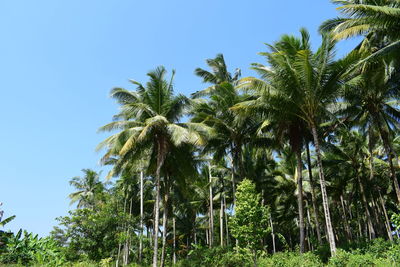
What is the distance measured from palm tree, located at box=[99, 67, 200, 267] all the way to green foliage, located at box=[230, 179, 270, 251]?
4101 mm

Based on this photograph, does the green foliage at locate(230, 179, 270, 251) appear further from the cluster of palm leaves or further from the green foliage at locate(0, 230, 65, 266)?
the green foliage at locate(0, 230, 65, 266)

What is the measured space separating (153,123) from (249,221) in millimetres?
6611

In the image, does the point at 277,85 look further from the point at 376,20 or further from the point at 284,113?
the point at 376,20

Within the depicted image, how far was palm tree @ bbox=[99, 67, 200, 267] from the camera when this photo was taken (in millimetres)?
15844

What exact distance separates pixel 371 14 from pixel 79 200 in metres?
36.6

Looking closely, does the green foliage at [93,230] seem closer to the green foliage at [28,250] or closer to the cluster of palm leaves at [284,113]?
the cluster of palm leaves at [284,113]

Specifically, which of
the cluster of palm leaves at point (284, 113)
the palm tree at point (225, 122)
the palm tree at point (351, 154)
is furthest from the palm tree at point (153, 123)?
the palm tree at point (351, 154)

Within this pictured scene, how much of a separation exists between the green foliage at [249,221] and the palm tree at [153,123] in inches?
161

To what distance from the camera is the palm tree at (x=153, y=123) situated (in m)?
15.8

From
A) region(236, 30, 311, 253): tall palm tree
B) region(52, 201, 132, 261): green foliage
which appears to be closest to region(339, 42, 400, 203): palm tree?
region(236, 30, 311, 253): tall palm tree

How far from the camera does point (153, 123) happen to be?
15.4 meters

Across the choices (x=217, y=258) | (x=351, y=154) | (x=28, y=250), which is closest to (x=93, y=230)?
(x=28, y=250)

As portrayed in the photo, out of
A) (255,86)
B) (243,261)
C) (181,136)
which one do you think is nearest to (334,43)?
(255,86)

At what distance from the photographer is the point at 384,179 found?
29422mm
